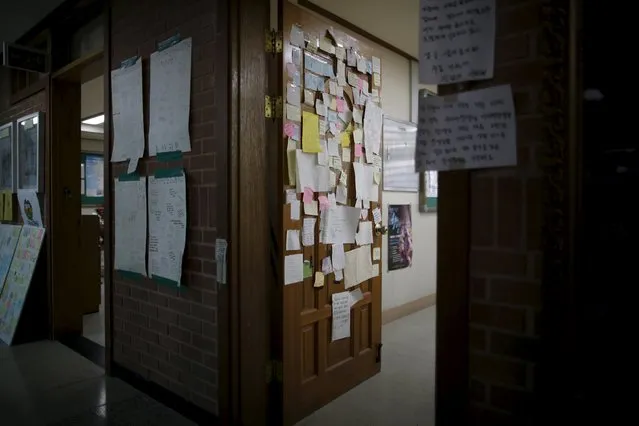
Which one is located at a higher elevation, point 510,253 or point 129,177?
point 129,177

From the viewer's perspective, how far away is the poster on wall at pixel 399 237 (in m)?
3.69

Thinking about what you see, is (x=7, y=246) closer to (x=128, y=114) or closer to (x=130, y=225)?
(x=130, y=225)

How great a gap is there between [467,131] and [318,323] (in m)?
1.49

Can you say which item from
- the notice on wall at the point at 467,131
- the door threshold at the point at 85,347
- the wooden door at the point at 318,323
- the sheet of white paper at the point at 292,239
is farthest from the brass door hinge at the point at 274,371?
the door threshold at the point at 85,347

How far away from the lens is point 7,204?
3.86 metres

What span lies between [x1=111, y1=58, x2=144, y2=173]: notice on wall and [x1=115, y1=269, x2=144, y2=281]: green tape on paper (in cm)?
59

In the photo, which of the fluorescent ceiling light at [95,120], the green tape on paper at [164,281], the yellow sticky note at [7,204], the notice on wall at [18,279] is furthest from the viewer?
the fluorescent ceiling light at [95,120]

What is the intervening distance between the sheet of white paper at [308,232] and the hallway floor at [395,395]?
0.94 m

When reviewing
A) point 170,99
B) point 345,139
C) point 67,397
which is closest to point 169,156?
point 170,99

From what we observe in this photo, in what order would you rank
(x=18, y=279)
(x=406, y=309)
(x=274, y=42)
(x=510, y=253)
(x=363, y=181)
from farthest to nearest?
(x=406, y=309)
(x=18, y=279)
(x=363, y=181)
(x=274, y=42)
(x=510, y=253)

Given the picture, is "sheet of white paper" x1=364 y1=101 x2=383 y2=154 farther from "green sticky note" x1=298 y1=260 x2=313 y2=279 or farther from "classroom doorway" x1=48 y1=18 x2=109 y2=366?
"classroom doorway" x1=48 y1=18 x2=109 y2=366

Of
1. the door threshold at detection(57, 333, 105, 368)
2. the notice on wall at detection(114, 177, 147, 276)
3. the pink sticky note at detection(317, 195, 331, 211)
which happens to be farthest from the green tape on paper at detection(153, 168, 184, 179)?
the door threshold at detection(57, 333, 105, 368)

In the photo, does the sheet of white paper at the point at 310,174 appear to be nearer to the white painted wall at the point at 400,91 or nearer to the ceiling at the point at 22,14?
the white painted wall at the point at 400,91

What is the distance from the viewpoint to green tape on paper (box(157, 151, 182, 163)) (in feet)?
6.84
